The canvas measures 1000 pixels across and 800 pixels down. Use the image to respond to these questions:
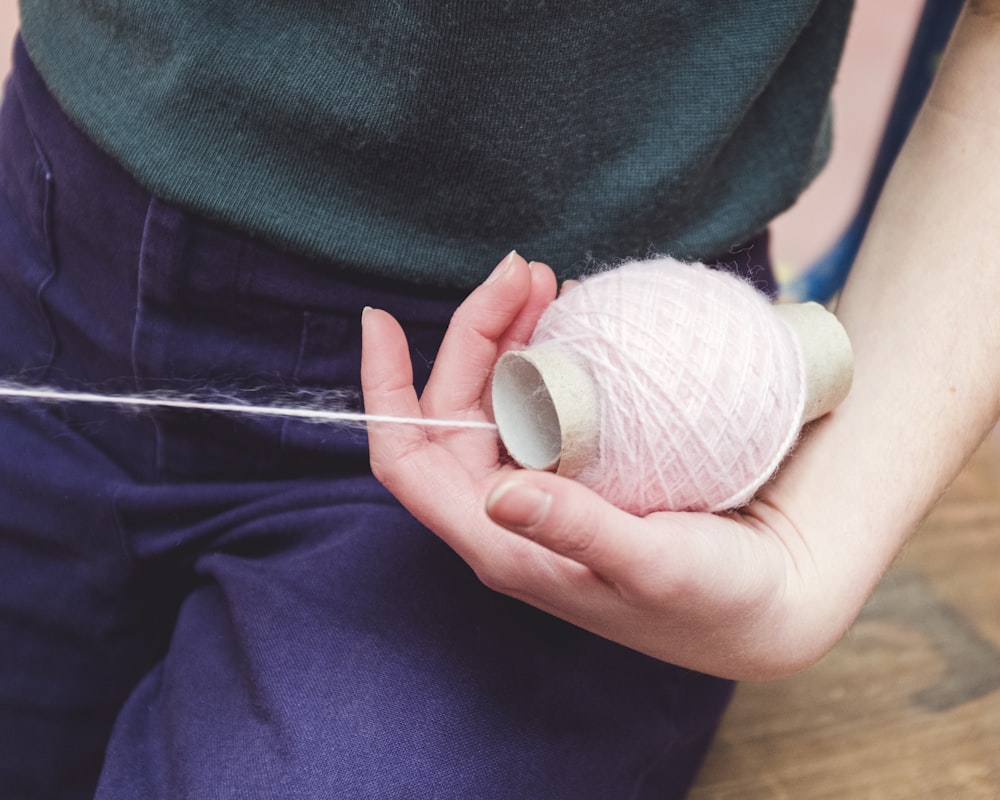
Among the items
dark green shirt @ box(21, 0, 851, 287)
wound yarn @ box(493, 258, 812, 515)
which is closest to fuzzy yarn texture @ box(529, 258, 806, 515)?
wound yarn @ box(493, 258, 812, 515)

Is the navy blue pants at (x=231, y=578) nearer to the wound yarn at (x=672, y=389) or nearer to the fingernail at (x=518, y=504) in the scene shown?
the wound yarn at (x=672, y=389)

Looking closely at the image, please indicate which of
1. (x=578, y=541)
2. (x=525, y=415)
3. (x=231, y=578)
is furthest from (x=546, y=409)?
(x=231, y=578)

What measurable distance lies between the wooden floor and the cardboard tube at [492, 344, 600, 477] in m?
0.41

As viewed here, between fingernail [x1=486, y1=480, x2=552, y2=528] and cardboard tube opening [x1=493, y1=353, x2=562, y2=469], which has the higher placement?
fingernail [x1=486, y1=480, x2=552, y2=528]

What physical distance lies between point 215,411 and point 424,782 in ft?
1.00

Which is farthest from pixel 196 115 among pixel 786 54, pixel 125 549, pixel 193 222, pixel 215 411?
pixel 786 54

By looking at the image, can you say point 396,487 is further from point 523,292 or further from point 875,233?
point 875,233

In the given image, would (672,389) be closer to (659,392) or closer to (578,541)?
(659,392)

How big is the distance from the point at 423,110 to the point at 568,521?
1.08 ft

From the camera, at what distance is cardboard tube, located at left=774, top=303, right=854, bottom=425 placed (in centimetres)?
60

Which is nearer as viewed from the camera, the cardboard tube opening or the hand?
the hand

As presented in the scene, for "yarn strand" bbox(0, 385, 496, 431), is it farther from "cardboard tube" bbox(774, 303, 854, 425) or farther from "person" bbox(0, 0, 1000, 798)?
"cardboard tube" bbox(774, 303, 854, 425)

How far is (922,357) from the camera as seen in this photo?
683 mm

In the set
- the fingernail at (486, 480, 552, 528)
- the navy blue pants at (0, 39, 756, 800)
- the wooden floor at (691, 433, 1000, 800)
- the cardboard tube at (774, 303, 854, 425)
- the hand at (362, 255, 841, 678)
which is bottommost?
the wooden floor at (691, 433, 1000, 800)
